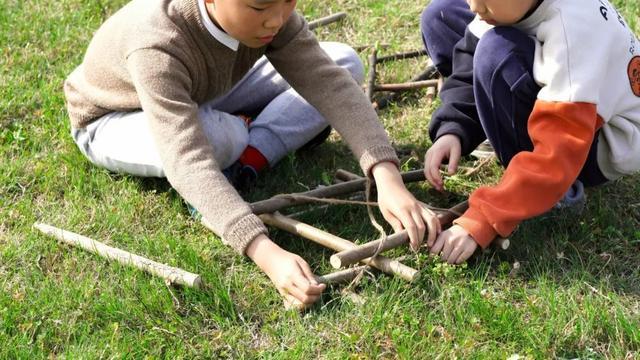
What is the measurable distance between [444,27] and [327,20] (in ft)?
4.33

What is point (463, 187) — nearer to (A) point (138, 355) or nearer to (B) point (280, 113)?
(B) point (280, 113)

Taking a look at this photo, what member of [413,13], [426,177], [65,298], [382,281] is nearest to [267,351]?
[382,281]

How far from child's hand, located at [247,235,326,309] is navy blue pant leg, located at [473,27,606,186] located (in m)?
0.84

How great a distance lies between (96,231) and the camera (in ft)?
10.9

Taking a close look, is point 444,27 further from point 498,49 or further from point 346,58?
point 498,49

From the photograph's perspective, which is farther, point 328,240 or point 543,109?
point 328,240

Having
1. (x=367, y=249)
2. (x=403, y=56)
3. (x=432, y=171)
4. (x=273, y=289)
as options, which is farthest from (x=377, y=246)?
(x=403, y=56)

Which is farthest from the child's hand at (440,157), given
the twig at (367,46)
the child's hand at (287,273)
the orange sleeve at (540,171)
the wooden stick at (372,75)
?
the twig at (367,46)

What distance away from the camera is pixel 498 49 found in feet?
9.86

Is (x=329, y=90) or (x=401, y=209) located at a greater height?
(x=329, y=90)

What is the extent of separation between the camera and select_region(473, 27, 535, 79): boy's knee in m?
2.96

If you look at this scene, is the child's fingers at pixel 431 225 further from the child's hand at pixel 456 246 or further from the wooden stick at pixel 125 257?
the wooden stick at pixel 125 257

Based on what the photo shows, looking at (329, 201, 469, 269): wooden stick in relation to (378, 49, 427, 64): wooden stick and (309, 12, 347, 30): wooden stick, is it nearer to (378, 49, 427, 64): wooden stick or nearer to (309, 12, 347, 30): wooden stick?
(378, 49, 427, 64): wooden stick

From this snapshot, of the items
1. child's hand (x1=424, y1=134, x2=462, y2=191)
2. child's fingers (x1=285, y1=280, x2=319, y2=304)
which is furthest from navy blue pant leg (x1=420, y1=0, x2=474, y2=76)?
child's fingers (x1=285, y1=280, x2=319, y2=304)
